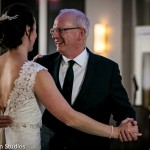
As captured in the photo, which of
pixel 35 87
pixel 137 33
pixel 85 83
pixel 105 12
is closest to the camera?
pixel 35 87

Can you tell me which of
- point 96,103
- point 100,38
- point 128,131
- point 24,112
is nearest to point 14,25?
point 24,112

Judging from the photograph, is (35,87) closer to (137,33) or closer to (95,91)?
(95,91)

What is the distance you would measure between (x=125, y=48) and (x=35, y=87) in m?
3.41

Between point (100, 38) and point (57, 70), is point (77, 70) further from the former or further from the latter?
point (100, 38)

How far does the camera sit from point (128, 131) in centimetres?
192

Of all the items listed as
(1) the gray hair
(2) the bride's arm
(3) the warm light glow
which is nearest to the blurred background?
(3) the warm light glow

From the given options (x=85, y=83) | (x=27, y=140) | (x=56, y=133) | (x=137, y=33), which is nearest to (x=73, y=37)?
(x=85, y=83)

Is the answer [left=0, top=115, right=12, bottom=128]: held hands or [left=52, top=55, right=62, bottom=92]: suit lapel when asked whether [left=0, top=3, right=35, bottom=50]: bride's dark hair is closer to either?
[left=0, top=115, right=12, bottom=128]: held hands

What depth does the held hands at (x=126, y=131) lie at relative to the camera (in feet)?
6.20

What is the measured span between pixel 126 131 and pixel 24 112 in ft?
1.66

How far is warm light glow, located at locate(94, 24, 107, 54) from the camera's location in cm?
486

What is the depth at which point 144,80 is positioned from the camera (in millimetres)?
5344

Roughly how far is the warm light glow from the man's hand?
9.69 ft

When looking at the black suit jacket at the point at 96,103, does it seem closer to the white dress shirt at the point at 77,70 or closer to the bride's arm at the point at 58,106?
the white dress shirt at the point at 77,70
